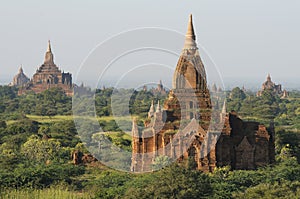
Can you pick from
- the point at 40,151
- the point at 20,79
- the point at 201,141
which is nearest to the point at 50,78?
the point at 20,79

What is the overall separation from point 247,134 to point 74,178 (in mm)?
9021

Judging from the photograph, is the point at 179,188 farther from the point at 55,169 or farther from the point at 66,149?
the point at 66,149

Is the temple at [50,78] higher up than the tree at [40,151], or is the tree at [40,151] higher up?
the temple at [50,78]

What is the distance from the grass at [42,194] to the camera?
97.9 ft

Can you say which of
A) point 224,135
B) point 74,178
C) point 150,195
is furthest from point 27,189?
point 224,135

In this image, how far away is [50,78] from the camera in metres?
107

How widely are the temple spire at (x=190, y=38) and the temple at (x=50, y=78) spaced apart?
66.4 meters

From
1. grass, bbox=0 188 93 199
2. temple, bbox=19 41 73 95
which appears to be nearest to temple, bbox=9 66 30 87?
temple, bbox=19 41 73 95

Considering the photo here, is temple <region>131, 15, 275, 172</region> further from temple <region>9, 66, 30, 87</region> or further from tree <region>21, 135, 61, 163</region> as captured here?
temple <region>9, 66, 30, 87</region>

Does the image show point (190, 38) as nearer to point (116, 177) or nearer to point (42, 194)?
point (116, 177)

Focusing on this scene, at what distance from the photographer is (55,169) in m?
33.6

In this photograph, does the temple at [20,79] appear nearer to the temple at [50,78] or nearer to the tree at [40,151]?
the temple at [50,78]

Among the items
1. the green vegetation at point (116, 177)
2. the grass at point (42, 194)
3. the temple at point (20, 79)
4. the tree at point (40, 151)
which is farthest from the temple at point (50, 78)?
the grass at point (42, 194)

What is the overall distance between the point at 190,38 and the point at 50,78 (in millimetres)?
68193
